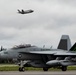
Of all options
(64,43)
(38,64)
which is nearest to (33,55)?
(38,64)

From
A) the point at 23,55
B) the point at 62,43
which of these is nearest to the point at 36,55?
the point at 23,55

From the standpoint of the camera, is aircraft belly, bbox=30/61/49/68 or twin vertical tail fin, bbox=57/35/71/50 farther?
twin vertical tail fin, bbox=57/35/71/50

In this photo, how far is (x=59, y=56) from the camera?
30.1 metres

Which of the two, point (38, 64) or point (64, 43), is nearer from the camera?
point (38, 64)

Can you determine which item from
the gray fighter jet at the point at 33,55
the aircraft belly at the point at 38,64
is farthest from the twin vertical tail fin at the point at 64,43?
the aircraft belly at the point at 38,64

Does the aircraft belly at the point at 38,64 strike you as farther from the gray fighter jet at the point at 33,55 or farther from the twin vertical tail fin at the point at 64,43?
the twin vertical tail fin at the point at 64,43

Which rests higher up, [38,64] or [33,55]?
[33,55]

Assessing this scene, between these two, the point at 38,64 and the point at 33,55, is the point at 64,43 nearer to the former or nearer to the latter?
the point at 33,55

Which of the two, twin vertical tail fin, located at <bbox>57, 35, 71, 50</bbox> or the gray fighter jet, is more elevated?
twin vertical tail fin, located at <bbox>57, 35, 71, 50</bbox>

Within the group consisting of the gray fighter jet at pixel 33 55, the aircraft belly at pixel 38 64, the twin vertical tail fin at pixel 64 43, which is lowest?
the aircraft belly at pixel 38 64

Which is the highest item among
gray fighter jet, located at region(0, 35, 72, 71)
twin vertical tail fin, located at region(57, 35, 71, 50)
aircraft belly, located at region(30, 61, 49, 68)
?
twin vertical tail fin, located at region(57, 35, 71, 50)

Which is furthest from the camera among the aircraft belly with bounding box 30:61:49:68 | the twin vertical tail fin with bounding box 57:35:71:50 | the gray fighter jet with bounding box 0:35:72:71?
the twin vertical tail fin with bounding box 57:35:71:50

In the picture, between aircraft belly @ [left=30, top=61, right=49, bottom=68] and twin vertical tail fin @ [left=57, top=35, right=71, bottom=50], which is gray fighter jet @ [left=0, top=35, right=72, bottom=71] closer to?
aircraft belly @ [left=30, top=61, right=49, bottom=68]

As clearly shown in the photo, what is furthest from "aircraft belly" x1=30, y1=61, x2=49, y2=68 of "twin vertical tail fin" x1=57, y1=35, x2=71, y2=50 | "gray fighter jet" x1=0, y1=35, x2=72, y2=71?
"twin vertical tail fin" x1=57, y1=35, x2=71, y2=50
